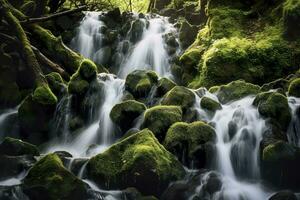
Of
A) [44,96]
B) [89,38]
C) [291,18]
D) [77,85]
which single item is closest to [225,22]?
[291,18]

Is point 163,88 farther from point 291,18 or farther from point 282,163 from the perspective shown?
point 291,18

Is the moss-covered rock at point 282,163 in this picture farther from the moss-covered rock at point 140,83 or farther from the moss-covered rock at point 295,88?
the moss-covered rock at point 140,83

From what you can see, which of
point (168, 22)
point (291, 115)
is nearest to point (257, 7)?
point (168, 22)

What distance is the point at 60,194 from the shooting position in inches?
288

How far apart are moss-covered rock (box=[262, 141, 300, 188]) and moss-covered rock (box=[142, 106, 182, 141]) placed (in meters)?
2.19

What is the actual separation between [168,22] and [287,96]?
9.51m

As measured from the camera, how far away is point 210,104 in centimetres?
1035

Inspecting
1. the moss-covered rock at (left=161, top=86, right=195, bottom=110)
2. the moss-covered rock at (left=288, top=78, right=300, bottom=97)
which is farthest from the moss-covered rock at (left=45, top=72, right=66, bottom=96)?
the moss-covered rock at (left=288, top=78, right=300, bottom=97)

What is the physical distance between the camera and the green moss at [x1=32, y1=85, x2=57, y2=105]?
11297 millimetres

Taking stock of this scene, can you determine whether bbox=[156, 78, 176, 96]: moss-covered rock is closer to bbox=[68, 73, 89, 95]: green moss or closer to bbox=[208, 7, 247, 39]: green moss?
bbox=[68, 73, 89, 95]: green moss

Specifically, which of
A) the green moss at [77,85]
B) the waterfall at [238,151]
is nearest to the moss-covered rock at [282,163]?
the waterfall at [238,151]

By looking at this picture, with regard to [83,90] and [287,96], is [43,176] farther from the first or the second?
[287,96]

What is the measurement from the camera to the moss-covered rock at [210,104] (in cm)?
1032

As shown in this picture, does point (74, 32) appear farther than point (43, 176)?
Yes
